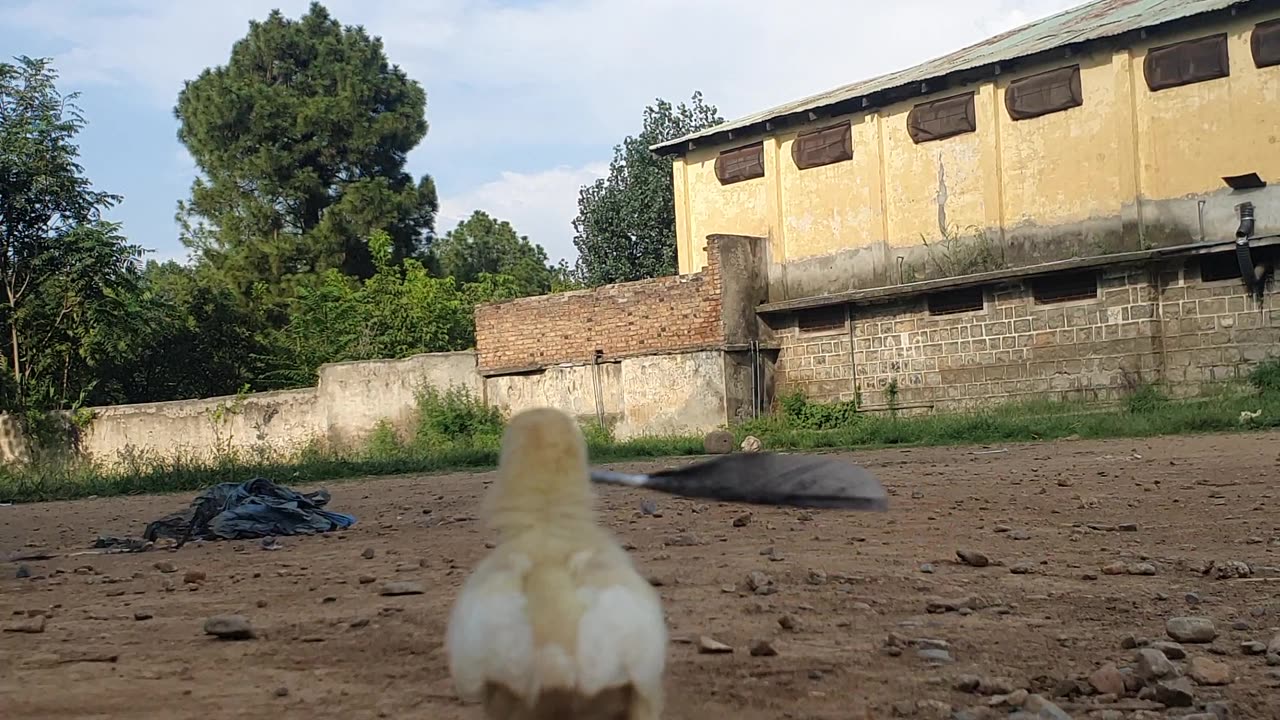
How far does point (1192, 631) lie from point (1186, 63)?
1580 cm

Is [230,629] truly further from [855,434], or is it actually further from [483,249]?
[483,249]

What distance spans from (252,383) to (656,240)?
1082 centimetres

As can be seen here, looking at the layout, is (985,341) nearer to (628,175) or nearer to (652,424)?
(652,424)

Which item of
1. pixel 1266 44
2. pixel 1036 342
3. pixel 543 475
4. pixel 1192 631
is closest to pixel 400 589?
pixel 1192 631

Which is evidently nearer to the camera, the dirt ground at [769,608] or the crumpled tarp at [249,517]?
the dirt ground at [769,608]

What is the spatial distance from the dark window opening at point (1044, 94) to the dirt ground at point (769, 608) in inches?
448

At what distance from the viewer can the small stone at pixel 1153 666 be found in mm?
3375

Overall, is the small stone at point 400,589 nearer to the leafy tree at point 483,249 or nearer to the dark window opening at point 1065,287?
the dark window opening at point 1065,287

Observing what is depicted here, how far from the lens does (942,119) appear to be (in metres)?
20.0

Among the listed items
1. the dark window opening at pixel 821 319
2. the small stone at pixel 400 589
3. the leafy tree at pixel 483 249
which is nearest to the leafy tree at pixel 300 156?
the leafy tree at pixel 483 249

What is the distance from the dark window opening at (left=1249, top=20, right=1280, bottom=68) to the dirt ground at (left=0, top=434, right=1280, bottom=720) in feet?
34.7

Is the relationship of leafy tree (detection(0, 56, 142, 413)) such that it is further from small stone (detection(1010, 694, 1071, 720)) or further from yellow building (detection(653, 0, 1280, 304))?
small stone (detection(1010, 694, 1071, 720))

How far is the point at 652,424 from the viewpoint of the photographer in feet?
68.7

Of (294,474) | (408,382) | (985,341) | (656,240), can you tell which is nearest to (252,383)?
(408,382)
